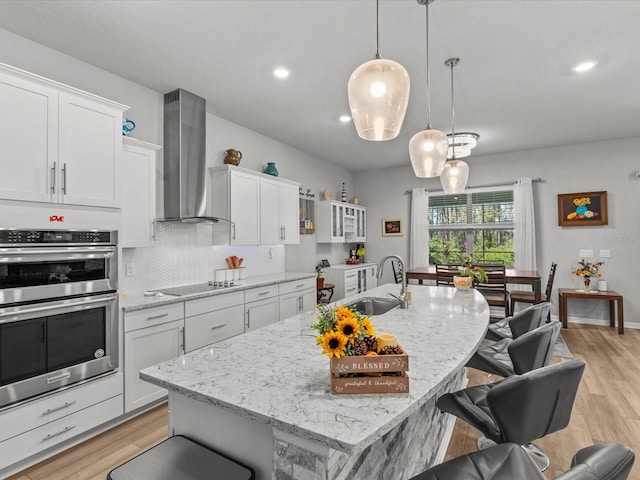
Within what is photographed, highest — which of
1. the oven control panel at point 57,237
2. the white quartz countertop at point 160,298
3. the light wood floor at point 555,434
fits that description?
the oven control panel at point 57,237

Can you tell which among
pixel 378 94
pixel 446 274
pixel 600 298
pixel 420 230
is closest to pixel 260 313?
pixel 446 274

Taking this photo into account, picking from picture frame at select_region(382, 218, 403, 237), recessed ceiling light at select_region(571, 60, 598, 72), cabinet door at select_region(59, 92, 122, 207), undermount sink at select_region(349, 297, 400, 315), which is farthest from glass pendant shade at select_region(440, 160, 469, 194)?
picture frame at select_region(382, 218, 403, 237)

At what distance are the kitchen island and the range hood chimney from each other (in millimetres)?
2013

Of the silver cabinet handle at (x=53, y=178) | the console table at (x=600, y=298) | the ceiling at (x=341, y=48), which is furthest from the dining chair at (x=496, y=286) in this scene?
the silver cabinet handle at (x=53, y=178)

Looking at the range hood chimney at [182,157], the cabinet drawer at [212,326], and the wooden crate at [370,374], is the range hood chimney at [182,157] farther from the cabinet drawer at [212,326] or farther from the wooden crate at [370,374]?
the wooden crate at [370,374]

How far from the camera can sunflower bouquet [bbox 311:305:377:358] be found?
3.59 feet

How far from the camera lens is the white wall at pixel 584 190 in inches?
202

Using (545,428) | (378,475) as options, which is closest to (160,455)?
(378,475)

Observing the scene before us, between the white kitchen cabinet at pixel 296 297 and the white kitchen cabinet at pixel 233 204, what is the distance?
2.35 ft

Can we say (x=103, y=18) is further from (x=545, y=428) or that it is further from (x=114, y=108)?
(x=545, y=428)

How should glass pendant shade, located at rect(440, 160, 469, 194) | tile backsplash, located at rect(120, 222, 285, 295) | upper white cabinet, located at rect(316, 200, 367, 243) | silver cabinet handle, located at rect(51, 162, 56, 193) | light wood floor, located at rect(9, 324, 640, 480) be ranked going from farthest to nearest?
1. upper white cabinet, located at rect(316, 200, 367, 243)
2. glass pendant shade, located at rect(440, 160, 469, 194)
3. tile backsplash, located at rect(120, 222, 285, 295)
4. silver cabinet handle, located at rect(51, 162, 56, 193)
5. light wood floor, located at rect(9, 324, 640, 480)

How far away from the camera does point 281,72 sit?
309cm

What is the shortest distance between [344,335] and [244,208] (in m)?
3.17

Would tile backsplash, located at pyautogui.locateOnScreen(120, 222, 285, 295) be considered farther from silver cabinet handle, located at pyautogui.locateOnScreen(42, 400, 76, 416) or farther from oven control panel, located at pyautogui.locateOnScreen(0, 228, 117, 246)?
silver cabinet handle, located at pyautogui.locateOnScreen(42, 400, 76, 416)
